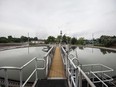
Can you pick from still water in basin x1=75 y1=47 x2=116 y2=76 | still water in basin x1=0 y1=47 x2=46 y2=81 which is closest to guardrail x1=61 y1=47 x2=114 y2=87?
still water in basin x1=0 y1=47 x2=46 y2=81

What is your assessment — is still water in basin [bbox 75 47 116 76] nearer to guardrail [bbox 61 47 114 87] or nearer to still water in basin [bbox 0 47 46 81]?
guardrail [bbox 61 47 114 87]

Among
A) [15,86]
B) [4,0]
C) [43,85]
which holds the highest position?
[4,0]

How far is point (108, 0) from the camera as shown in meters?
7.18

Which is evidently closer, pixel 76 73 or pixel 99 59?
pixel 76 73

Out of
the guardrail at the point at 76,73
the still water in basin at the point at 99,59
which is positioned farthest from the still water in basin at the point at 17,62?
the still water in basin at the point at 99,59

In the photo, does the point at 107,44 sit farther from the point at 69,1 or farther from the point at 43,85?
the point at 43,85

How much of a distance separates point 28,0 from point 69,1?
2.84m

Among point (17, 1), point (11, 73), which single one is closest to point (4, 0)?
point (17, 1)

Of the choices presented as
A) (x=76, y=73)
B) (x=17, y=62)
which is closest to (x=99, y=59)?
(x=17, y=62)

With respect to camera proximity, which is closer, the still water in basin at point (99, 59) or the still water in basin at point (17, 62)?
the still water in basin at point (17, 62)

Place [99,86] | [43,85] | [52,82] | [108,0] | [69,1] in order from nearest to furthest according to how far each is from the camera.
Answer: [43,85], [52,82], [99,86], [108,0], [69,1]

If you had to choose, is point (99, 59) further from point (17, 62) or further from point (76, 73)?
point (76, 73)

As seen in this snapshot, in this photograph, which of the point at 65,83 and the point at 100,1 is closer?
the point at 65,83

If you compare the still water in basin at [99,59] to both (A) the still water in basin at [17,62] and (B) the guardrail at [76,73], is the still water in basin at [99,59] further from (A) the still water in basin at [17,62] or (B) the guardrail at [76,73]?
(A) the still water in basin at [17,62]
